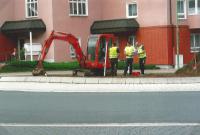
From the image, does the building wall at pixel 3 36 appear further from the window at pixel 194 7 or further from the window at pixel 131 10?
the window at pixel 194 7

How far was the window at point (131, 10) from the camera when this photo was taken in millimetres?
48312

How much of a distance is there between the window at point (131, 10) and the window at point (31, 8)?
7579 mm

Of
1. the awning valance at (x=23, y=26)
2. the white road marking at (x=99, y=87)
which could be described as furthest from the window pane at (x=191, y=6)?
the white road marking at (x=99, y=87)

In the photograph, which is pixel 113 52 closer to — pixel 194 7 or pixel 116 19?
pixel 116 19

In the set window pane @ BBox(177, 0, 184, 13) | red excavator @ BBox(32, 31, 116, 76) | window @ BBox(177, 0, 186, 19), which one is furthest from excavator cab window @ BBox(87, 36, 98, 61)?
window pane @ BBox(177, 0, 184, 13)

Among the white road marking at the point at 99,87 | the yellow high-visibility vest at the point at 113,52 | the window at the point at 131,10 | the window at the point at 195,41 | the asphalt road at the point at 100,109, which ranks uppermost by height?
the window at the point at 131,10

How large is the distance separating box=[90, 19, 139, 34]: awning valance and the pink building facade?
25cm

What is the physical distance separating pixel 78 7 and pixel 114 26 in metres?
3.45

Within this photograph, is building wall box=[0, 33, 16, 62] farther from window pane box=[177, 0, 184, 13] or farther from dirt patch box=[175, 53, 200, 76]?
dirt patch box=[175, 53, 200, 76]

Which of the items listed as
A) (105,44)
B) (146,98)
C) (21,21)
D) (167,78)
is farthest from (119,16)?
(146,98)

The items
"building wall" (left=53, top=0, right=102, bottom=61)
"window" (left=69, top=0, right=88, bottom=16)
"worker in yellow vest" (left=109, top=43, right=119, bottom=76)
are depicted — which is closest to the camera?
"worker in yellow vest" (left=109, top=43, right=119, bottom=76)

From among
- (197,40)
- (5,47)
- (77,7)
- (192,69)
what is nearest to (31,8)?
(77,7)

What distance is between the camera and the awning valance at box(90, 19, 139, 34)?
47.2 m
